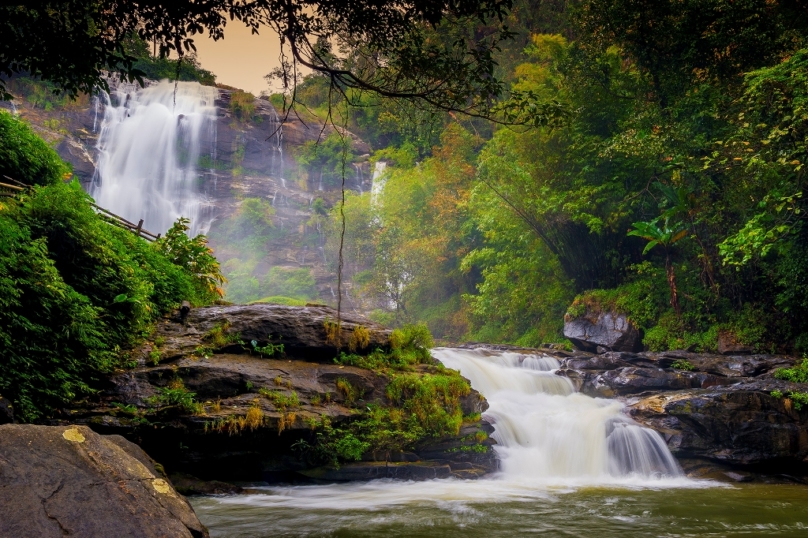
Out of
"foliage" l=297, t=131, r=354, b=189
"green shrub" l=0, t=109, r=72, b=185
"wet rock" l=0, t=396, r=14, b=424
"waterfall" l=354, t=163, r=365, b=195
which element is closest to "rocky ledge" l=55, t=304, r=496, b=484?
"wet rock" l=0, t=396, r=14, b=424

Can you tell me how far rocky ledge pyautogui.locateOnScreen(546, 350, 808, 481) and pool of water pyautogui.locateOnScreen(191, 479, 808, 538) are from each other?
765 mm

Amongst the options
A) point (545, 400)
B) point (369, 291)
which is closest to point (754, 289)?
point (545, 400)

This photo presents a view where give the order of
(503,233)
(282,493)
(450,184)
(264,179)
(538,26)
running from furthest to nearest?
(264,179), (538,26), (450,184), (503,233), (282,493)

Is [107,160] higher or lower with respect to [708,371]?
higher

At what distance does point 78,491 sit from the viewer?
3.51m

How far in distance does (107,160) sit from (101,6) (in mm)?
31647

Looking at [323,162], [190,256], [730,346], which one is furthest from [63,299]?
[323,162]

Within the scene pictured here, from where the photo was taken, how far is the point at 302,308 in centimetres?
984

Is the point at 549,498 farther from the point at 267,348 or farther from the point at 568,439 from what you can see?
the point at 267,348

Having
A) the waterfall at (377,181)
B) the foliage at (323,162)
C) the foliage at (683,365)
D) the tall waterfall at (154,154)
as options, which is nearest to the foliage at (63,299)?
the foliage at (683,365)

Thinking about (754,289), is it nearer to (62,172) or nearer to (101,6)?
(101,6)

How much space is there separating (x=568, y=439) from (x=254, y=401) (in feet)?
19.9

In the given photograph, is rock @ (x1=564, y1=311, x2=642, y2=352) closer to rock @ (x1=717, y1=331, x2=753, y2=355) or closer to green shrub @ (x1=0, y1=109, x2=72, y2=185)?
rock @ (x1=717, y1=331, x2=753, y2=355)

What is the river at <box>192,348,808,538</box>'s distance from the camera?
6.09 meters
